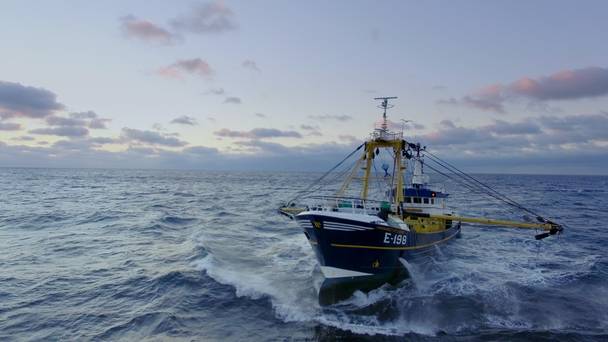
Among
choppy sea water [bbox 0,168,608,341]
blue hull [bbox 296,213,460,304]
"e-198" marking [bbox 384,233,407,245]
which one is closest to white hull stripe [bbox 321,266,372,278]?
blue hull [bbox 296,213,460,304]

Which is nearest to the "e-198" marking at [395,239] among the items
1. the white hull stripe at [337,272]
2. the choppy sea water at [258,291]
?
the white hull stripe at [337,272]

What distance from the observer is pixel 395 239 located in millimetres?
21844

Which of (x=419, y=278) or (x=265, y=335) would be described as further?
(x=419, y=278)

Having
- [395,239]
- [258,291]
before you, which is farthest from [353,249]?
[258,291]

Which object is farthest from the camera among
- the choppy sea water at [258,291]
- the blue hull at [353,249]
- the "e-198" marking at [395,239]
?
the "e-198" marking at [395,239]

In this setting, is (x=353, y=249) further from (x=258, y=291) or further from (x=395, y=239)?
(x=258, y=291)

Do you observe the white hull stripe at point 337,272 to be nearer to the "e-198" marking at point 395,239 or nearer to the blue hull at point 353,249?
the blue hull at point 353,249

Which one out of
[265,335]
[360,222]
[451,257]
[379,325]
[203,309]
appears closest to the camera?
[265,335]

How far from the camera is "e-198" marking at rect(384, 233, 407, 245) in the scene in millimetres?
21250

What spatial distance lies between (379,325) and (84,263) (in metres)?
20.3

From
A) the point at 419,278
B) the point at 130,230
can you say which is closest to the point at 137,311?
the point at 419,278

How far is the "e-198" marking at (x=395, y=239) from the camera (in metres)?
21.2

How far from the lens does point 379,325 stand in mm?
16703

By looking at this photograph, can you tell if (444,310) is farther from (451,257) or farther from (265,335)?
(451,257)
